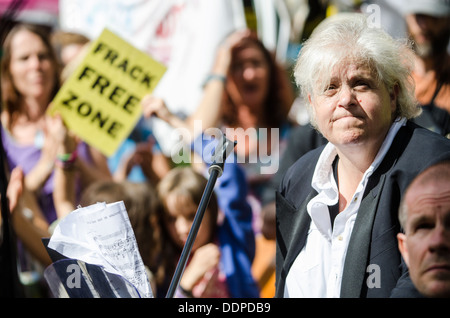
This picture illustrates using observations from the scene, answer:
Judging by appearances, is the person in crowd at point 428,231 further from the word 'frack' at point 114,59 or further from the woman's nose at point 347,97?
the word 'frack' at point 114,59

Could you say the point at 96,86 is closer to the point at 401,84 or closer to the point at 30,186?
the point at 30,186

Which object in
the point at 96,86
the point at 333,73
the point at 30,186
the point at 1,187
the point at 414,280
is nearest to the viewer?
the point at 414,280

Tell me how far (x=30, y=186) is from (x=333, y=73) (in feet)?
8.31

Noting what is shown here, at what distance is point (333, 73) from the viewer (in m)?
1.86

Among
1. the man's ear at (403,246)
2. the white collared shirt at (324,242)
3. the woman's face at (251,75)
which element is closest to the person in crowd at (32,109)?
the woman's face at (251,75)

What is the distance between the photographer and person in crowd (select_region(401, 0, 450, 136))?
11.9ft

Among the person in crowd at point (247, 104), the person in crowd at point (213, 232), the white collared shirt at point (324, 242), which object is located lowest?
the person in crowd at point (213, 232)

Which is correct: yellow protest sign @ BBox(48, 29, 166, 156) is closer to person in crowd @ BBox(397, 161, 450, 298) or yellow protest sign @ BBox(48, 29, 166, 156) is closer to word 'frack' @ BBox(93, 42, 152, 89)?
word 'frack' @ BBox(93, 42, 152, 89)

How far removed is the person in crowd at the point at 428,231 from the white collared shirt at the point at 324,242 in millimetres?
214

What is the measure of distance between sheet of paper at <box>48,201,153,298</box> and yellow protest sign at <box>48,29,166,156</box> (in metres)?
1.88

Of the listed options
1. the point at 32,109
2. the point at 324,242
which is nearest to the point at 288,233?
the point at 324,242

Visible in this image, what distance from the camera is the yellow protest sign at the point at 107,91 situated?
3686 mm

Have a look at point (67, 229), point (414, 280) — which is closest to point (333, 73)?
point (414, 280)

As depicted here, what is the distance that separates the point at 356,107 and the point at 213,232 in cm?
202
